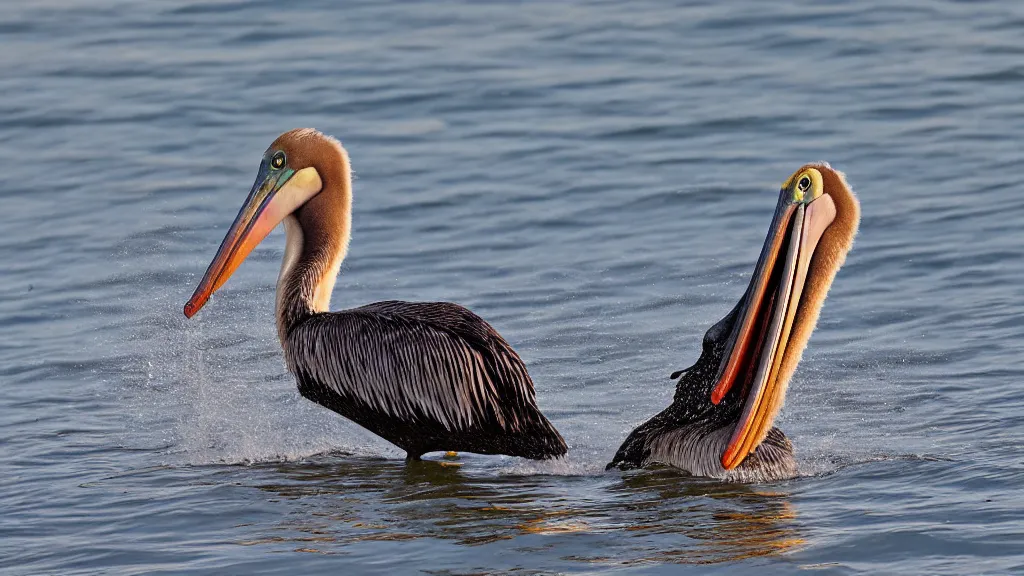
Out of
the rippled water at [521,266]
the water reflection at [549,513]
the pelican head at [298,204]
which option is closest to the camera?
the water reflection at [549,513]

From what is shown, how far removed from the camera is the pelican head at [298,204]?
6.73 meters

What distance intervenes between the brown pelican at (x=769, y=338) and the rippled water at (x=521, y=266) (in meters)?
0.14

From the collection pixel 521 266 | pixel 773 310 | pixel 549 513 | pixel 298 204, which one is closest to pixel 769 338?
pixel 773 310

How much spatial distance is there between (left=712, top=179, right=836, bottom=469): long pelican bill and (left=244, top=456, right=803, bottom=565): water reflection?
9.6 inches

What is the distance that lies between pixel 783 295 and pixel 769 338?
15 cm

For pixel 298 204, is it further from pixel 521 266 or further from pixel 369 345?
pixel 521 266

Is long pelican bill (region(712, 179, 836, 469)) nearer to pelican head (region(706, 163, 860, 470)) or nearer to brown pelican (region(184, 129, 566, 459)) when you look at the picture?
pelican head (region(706, 163, 860, 470))

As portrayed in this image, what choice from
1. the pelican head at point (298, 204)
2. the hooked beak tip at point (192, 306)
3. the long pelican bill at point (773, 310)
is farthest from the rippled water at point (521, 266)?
the pelican head at point (298, 204)

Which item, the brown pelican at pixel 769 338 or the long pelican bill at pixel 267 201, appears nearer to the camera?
the brown pelican at pixel 769 338

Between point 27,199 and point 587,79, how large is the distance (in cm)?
403

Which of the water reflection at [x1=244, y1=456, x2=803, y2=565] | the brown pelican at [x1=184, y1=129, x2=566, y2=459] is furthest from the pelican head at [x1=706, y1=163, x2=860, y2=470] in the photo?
the brown pelican at [x1=184, y1=129, x2=566, y2=459]

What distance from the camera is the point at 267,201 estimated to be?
675cm

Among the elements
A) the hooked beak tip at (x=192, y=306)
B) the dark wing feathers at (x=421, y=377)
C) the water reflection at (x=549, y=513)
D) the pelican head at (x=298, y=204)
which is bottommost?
the water reflection at (x=549, y=513)

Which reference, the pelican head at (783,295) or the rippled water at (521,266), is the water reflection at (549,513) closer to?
the rippled water at (521,266)
